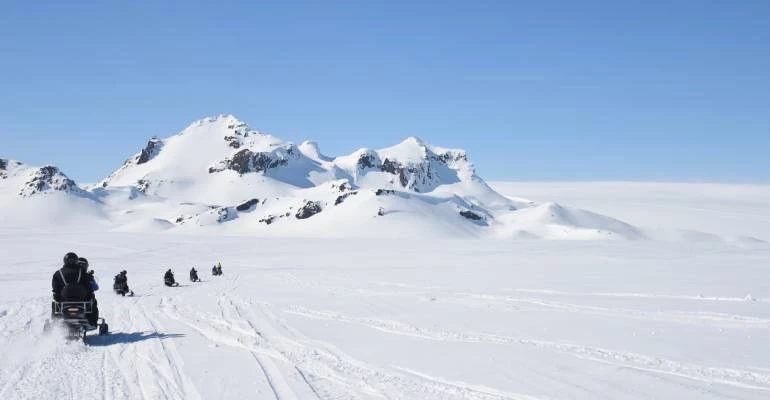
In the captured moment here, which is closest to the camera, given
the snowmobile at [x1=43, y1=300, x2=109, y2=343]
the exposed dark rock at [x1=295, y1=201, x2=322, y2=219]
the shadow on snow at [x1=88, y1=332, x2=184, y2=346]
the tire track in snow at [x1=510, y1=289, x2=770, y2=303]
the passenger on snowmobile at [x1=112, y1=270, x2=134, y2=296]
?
the snowmobile at [x1=43, y1=300, x2=109, y2=343]

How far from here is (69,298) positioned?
491 inches

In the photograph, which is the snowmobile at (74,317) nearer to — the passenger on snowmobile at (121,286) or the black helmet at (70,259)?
the black helmet at (70,259)

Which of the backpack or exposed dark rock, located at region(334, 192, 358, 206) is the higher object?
exposed dark rock, located at region(334, 192, 358, 206)

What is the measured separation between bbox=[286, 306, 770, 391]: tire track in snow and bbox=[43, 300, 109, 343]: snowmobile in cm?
612

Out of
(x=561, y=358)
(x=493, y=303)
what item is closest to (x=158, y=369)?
(x=561, y=358)

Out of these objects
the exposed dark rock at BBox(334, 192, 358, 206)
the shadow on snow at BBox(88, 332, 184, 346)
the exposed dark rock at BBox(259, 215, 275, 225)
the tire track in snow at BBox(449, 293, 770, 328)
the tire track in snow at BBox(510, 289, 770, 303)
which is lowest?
the shadow on snow at BBox(88, 332, 184, 346)

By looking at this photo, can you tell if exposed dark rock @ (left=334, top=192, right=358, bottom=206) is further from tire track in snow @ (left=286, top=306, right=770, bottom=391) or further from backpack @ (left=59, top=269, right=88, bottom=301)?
backpack @ (left=59, top=269, right=88, bottom=301)

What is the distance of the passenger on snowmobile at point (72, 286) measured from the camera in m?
12.5

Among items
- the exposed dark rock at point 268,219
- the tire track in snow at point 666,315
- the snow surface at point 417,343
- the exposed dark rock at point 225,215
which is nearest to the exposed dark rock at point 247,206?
the exposed dark rock at point 225,215

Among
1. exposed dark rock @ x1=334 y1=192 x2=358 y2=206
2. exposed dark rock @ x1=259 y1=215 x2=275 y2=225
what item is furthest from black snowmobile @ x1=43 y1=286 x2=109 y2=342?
exposed dark rock @ x1=259 y1=215 x2=275 y2=225

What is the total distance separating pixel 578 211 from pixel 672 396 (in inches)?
7188

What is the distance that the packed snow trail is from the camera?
8.46 metres

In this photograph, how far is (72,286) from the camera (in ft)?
41.2

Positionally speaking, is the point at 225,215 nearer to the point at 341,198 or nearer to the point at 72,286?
the point at 341,198
